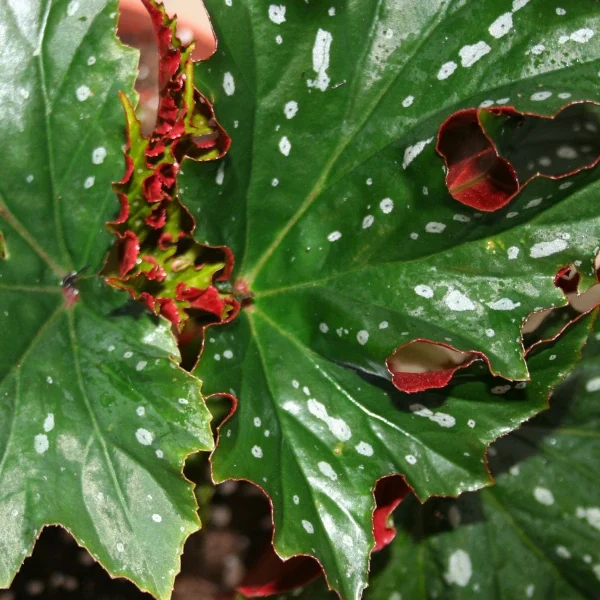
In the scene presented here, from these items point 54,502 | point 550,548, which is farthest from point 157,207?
point 550,548

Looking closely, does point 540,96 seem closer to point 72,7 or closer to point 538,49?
point 538,49

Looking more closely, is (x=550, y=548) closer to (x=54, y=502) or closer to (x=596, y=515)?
(x=596, y=515)

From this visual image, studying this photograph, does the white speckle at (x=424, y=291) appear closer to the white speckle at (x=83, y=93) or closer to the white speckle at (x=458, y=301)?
the white speckle at (x=458, y=301)

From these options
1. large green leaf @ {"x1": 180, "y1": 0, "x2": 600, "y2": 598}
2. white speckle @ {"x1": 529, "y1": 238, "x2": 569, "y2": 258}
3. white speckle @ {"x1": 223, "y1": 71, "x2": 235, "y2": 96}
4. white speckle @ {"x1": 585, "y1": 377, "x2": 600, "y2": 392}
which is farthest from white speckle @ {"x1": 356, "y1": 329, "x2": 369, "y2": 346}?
white speckle @ {"x1": 585, "y1": 377, "x2": 600, "y2": 392}

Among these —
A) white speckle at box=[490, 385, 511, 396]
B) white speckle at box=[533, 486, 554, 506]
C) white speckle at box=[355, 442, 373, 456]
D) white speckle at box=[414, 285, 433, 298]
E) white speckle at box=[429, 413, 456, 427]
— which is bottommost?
white speckle at box=[533, 486, 554, 506]

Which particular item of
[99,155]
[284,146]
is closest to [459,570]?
[284,146]

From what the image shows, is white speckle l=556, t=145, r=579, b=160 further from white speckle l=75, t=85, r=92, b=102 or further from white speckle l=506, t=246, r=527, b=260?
white speckle l=75, t=85, r=92, b=102

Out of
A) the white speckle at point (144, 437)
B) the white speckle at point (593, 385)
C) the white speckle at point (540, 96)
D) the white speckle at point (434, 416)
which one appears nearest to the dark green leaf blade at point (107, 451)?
the white speckle at point (144, 437)

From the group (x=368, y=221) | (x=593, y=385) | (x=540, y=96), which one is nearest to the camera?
(x=540, y=96)
